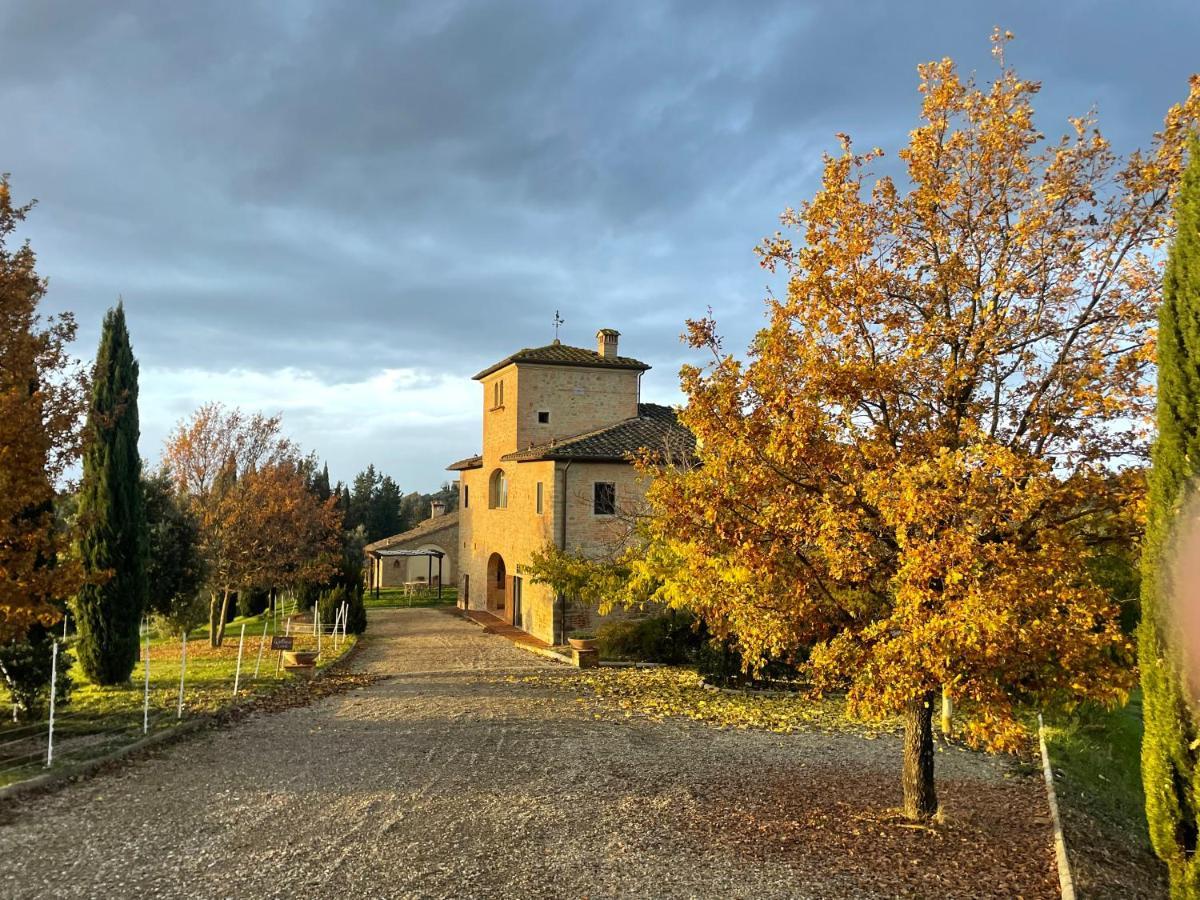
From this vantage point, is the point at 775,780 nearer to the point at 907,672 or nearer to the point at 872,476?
the point at 907,672

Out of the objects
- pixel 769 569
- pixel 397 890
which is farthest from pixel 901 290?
pixel 397 890

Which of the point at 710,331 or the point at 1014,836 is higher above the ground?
the point at 710,331

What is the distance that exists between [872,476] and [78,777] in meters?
10.4

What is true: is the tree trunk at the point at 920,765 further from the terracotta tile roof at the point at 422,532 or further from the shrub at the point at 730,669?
the terracotta tile roof at the point at 422,532

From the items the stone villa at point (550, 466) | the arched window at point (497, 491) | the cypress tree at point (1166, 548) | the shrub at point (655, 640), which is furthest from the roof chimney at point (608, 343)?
the cypress tree at point (1166, 548)

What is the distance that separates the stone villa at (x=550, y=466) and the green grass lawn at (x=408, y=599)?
618 centimetres

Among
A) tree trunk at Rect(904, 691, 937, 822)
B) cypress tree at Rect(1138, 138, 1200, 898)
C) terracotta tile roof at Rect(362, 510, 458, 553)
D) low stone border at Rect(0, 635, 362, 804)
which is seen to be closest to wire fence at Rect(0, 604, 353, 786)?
low stone border at Rect(0, 635, 362, 804)

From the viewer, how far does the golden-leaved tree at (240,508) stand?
24984 mm

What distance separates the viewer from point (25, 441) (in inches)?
384

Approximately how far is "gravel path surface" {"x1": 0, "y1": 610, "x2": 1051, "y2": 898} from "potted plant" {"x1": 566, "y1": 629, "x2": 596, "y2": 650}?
6.34 m

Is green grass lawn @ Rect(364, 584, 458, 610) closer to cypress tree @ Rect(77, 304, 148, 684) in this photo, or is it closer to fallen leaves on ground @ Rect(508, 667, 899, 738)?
cypress tree @ Rect(77, 304, 148, 684)

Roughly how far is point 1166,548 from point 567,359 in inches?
1025

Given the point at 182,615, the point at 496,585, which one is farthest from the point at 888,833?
the point at 496,585

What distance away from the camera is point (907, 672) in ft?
21.4
